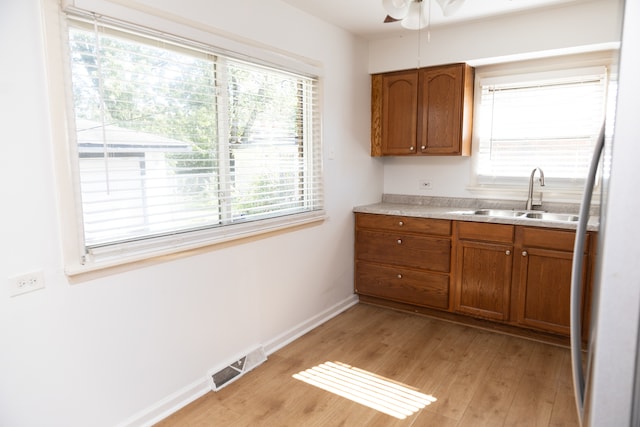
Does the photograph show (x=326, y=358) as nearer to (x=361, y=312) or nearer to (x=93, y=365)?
(x=361, y=312)

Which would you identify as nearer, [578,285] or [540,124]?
[578,285]

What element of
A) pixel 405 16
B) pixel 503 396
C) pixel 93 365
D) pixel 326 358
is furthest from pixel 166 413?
pixel 405 16

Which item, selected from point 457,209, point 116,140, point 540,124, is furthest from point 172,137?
point 540,124

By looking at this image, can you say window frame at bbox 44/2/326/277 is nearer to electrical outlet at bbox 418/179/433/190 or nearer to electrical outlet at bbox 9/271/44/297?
electrical outlet at bbox 9/271/44/297

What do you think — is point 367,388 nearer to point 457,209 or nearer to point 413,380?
point 413,380

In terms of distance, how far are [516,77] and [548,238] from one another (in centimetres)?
151

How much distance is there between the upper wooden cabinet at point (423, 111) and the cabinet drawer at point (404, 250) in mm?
823

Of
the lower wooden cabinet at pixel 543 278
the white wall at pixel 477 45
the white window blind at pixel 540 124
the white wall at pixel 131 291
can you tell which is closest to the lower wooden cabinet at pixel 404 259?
the white wall at pixel 131 291

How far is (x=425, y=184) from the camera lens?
4.13 metres

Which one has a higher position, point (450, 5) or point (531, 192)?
point (450, 5)

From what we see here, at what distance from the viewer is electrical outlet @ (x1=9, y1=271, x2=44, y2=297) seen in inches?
64.4

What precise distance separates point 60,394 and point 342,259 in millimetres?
2480

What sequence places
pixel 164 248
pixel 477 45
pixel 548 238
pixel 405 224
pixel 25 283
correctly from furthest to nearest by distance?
pixel 405 224 < pixel 477 45 < pixel 548 238 < pixel 164 248 < pixel 25 283

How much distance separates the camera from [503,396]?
8.01 feet
